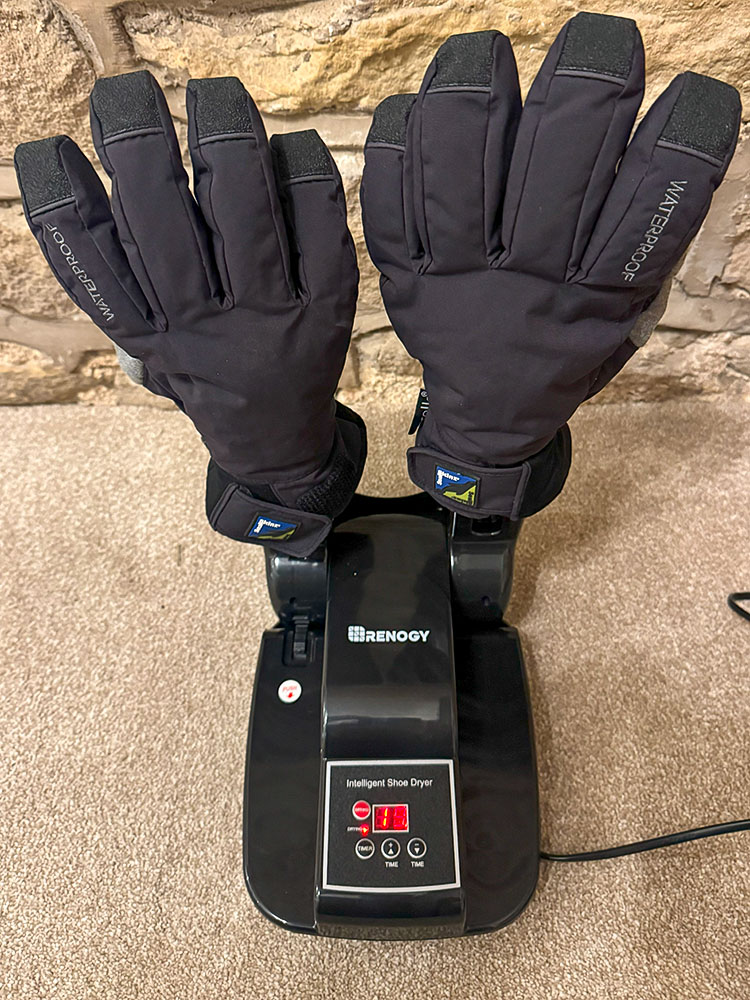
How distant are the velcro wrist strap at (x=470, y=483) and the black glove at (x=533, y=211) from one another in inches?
1.2

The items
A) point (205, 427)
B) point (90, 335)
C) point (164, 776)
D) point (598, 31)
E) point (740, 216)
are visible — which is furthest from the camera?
point (90, 335)

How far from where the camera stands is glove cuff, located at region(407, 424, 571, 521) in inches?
23.7

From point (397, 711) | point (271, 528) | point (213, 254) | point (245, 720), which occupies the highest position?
point (213, 254)

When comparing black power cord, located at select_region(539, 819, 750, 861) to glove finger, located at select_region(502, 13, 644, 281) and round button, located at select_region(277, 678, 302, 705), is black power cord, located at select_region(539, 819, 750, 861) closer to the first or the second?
round button, located at select_region(277, 678, 302, 705)

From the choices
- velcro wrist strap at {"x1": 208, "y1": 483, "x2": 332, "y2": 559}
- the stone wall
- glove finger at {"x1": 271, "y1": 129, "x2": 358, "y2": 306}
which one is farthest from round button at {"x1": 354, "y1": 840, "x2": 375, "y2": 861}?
the stone wall

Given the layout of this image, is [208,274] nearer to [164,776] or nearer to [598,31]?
[598,31]

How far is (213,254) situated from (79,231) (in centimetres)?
8

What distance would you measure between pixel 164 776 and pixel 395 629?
0.96 ft

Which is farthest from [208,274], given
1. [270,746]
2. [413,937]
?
[413,937]

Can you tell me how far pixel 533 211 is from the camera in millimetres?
456

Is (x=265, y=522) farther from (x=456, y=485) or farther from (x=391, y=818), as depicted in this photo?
(x=391, y=818)

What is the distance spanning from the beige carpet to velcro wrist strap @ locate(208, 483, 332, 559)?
0.79 ft

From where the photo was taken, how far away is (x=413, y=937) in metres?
0.62

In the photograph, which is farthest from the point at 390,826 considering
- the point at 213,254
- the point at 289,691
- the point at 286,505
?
the point at 213,254
